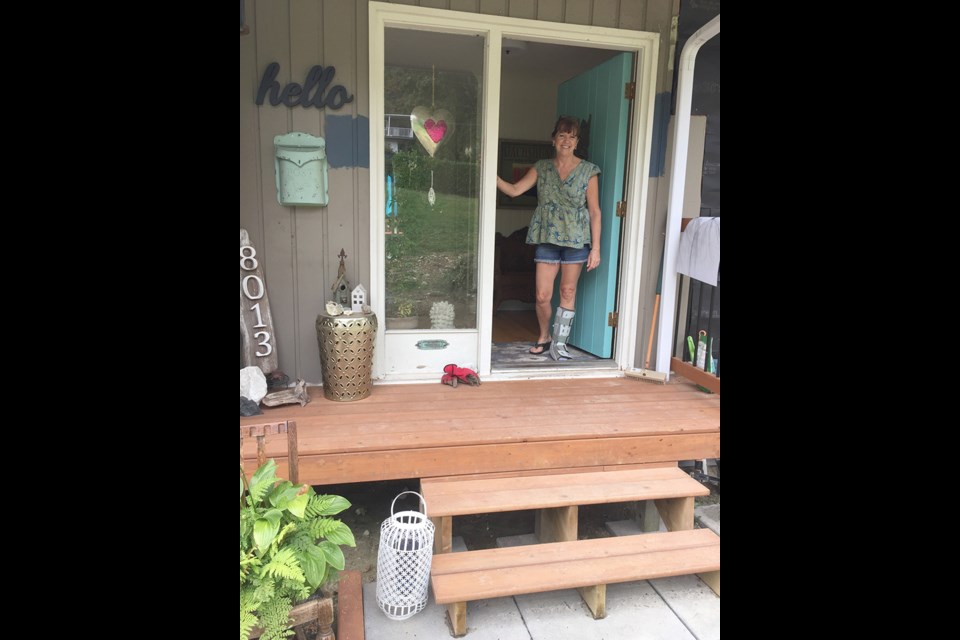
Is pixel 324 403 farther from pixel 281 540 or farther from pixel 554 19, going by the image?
pixel 554 19

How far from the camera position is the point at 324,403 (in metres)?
3.07

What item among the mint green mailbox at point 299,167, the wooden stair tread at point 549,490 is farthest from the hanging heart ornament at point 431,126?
the wooden stair tread at point 549,490

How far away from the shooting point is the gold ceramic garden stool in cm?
301

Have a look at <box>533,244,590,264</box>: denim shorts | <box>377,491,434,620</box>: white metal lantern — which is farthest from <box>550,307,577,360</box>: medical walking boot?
<box>377,491,434,620</box>: white metal lantern

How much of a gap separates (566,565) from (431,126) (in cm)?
246

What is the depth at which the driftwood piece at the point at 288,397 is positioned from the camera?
117 inches

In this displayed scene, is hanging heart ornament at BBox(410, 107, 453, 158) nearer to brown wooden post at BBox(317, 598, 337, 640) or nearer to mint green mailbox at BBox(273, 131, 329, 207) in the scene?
mint green mailbox at BBox(273, 131, 329, 207)

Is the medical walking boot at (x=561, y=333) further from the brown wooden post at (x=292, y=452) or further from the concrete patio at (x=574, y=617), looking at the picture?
the brown wooden post at (x=292, y=452)

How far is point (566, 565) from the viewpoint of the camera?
2.15 meters

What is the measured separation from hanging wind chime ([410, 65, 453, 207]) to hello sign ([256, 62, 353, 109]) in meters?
0.44

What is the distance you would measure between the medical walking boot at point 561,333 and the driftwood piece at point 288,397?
5.57ft

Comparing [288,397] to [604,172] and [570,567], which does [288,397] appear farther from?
[604,172]
